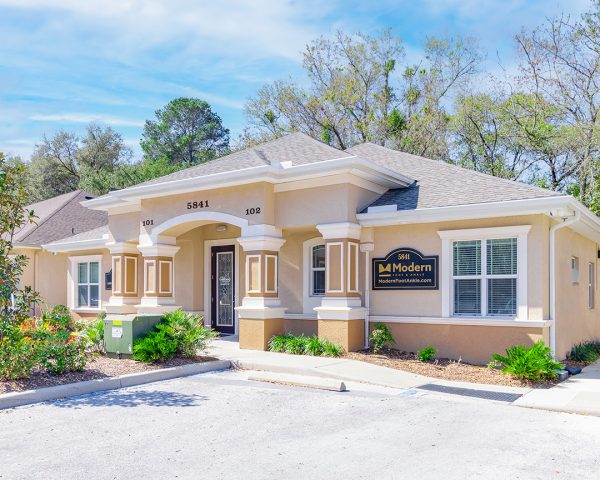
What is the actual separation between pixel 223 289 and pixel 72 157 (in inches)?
1391

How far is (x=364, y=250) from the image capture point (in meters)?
14.1

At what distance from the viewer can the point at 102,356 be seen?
12.8m

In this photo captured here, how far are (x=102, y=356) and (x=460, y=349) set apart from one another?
7433 millimetres

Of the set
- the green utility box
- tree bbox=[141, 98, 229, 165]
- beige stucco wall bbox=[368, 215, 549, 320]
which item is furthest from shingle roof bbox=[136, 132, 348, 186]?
tree bbox=[141, 98, 229, 165]

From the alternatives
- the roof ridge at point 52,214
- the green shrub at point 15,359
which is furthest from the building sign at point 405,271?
the roof ridge at point 52,214

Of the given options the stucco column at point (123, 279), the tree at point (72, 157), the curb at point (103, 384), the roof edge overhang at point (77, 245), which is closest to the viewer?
the curb at point (103, 384)

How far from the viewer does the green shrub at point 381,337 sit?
1338 cm

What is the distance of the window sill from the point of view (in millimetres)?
11984

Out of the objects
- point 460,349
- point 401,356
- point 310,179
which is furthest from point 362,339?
point 310,179

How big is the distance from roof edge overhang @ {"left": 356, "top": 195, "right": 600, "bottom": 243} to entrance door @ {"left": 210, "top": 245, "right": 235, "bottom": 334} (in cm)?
553

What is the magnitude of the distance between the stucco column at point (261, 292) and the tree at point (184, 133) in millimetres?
34394

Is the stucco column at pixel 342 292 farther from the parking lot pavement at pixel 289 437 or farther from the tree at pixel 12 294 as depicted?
the tree at pixel 12 294

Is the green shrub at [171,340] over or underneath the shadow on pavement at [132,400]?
over

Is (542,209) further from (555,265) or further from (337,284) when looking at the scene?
(337,284)
